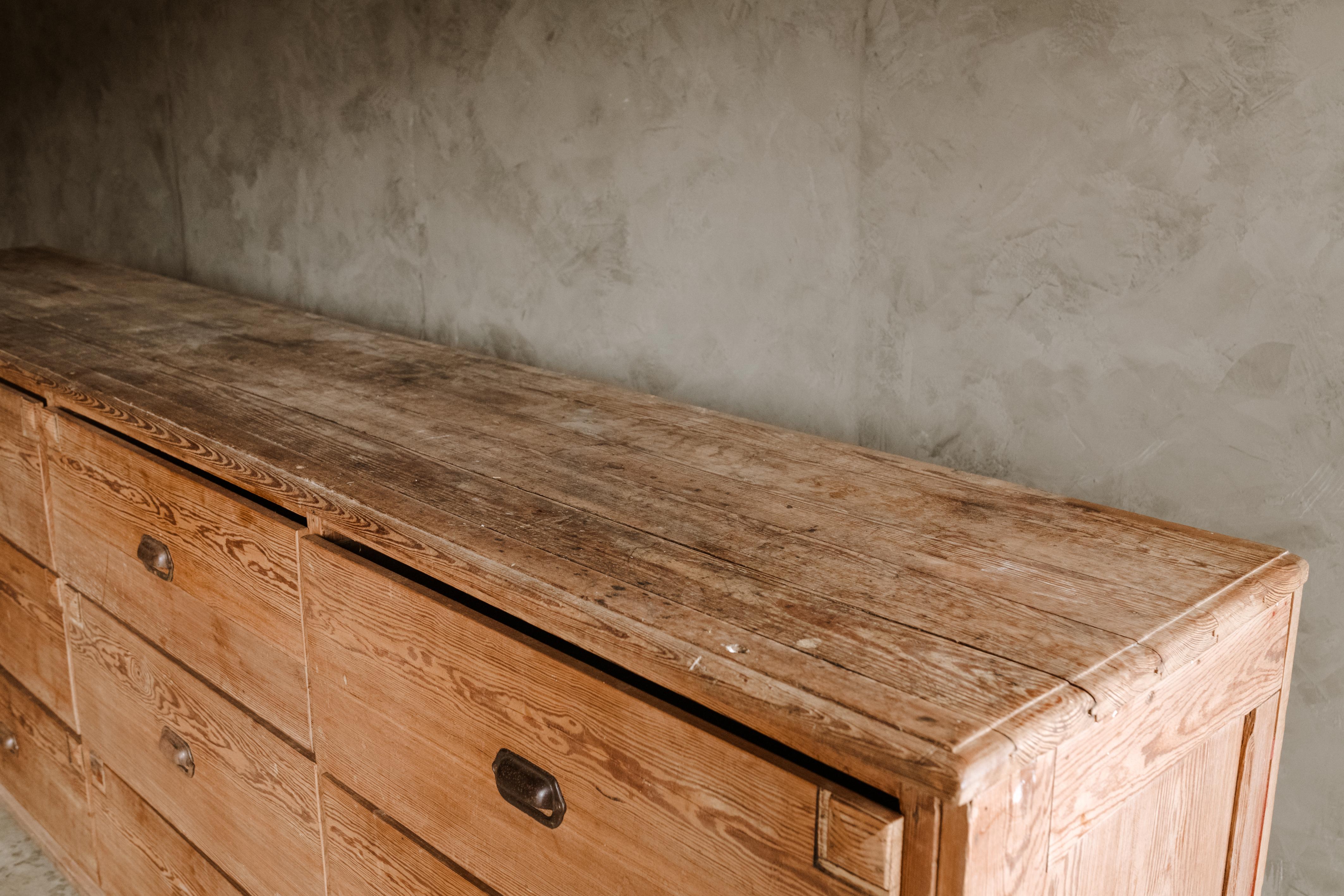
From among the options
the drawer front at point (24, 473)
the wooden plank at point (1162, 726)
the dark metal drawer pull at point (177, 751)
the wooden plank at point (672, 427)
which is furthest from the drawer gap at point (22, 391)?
the wooden plank at point (1162, 726)

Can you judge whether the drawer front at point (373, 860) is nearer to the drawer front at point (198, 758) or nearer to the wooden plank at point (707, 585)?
the drawer front at point (198, 758)

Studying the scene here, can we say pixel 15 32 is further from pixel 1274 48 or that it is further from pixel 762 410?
pixel 1274 48

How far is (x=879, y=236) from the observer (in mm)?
1377

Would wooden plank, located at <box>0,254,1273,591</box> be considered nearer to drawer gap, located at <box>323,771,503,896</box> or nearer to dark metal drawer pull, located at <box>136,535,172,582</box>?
dark metal drawer pull, located at <box>136,535,172,582</box>

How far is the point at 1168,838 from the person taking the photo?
93 centimetres

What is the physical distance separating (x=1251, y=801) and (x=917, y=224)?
0.72m

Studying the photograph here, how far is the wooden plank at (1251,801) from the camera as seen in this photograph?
991 mm

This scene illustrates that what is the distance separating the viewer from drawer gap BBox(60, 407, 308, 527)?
50.2 inches

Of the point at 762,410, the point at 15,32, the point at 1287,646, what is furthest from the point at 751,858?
the point at 15,32

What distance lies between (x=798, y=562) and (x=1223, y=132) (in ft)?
1.98

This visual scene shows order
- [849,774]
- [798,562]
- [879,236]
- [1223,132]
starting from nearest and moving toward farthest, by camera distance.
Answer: [849,774]
[798,562]
[1223,132]
[879,236]

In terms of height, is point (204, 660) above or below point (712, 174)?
below

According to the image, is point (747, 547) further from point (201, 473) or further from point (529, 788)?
point (201, 473)

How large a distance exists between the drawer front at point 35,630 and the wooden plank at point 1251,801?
1686 millimetres
